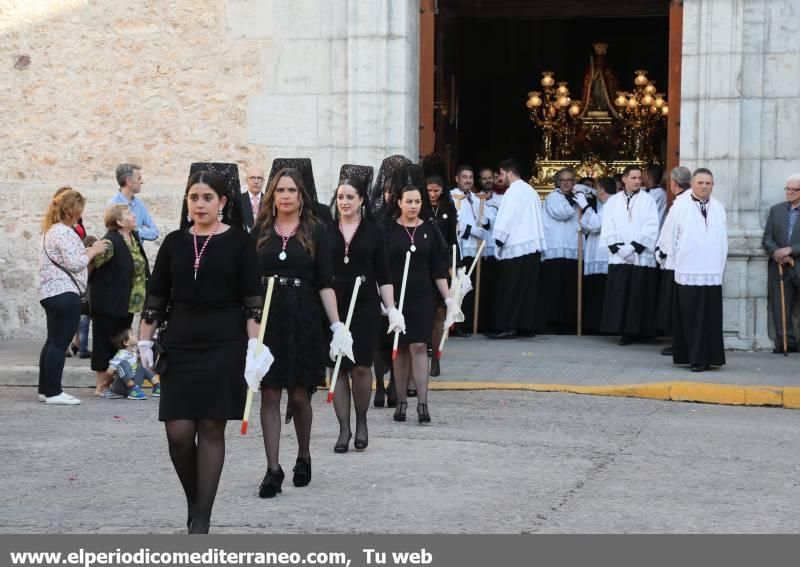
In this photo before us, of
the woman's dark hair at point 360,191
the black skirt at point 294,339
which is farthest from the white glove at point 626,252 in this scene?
the black skirt at point 294,339

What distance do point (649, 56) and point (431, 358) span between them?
10.8 metres

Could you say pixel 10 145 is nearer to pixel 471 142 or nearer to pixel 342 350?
pixel 342 350

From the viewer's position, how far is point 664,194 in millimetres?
15125

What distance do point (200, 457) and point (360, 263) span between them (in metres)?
2.89

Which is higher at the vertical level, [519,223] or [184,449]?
[519,223]

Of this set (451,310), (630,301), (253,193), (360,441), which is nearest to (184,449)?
(360,441)

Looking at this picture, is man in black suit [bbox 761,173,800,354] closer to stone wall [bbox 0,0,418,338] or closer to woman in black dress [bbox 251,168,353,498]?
stone wall [bbox 0,0,418,338]

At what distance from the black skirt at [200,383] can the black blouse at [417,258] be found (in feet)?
12.8

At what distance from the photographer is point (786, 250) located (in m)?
13.7

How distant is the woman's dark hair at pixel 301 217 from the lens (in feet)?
26.9

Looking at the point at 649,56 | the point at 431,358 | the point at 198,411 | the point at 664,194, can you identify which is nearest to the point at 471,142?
the point at 649,56

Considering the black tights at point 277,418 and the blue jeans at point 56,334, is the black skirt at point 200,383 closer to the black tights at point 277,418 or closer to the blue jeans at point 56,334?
the black tights at point 277,418

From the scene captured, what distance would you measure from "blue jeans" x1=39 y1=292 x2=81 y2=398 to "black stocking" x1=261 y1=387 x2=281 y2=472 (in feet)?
12.7

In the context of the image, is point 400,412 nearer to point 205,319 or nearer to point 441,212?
point 441,212
